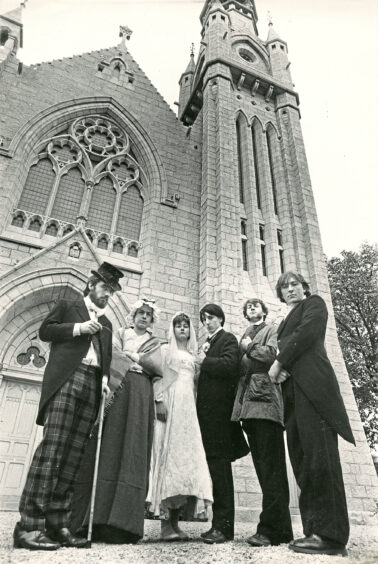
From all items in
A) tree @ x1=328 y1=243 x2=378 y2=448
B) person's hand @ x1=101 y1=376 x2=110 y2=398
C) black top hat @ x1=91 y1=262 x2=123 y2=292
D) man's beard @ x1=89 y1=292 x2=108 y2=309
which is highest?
tree @ x1=328 y1=243 x2=378 y2=448

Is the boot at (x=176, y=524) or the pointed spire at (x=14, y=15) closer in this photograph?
the boot at (x=176, y=524)

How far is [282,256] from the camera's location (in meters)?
10.8

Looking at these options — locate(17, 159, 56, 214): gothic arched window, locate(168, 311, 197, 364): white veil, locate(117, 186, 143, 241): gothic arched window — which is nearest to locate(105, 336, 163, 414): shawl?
locate(168, 311, 197, 364): white veil

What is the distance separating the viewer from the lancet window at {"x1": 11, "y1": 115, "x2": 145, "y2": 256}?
9688 millimetres

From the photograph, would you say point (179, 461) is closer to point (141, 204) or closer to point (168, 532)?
point (168, 532)

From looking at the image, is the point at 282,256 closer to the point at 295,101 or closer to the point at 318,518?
the point at 295,101

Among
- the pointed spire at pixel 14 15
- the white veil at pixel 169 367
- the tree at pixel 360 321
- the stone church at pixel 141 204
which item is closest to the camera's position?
the white veil at pixel 169 367

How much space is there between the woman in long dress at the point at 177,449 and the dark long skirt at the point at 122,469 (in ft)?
0.55

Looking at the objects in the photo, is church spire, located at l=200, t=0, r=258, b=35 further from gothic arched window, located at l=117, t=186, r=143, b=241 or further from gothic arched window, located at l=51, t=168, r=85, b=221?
gothic arched window, located at l=51, t=168, r=85, b=221

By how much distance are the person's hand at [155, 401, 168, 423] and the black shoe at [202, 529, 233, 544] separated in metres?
0.98

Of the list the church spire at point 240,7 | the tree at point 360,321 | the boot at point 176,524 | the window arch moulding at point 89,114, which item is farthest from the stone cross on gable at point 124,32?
the boot at point 176,524

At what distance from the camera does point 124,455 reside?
3314 millimetres

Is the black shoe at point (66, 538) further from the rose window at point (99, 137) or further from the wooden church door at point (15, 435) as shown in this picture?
the rose window at point (99, 137)

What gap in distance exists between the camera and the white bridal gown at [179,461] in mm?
3334
